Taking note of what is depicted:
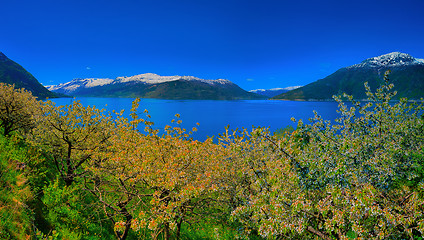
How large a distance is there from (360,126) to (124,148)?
16.5 m

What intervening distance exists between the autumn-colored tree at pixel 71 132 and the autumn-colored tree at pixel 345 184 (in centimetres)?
1518

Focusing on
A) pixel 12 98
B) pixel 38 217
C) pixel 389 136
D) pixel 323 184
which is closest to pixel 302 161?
pixel 323 184

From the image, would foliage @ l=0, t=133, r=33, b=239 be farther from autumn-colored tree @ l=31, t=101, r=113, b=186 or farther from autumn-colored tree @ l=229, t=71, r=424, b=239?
autumn-colored tree @ l=229, t=71, r=424, b=239

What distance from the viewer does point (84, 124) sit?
18844mm

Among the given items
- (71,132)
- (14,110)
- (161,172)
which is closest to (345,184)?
(161,172)

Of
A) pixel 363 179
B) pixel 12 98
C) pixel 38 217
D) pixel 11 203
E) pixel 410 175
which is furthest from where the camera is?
pixel 12 98

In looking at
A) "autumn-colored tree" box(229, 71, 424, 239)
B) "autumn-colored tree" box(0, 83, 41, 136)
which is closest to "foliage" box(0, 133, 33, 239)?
"autumn-colored tree" box(0, 83, 41, 136)

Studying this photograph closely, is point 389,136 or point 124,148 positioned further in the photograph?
point 124,148

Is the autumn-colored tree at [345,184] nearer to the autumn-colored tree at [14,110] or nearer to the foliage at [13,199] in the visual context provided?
the foliage at [13,199]

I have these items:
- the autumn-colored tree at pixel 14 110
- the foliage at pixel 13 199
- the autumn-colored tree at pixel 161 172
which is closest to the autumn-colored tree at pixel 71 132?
the foliage at pixel 13 199

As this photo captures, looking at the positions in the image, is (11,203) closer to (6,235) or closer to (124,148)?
(6,235)

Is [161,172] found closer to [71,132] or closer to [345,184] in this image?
[345,184]

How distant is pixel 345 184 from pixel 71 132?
2160cm

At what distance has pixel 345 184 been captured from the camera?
7.75 m
